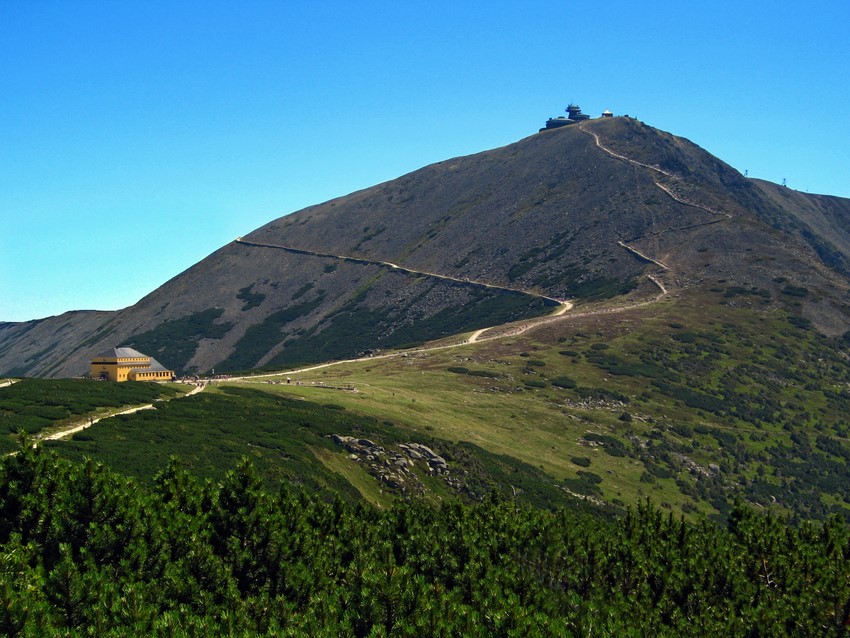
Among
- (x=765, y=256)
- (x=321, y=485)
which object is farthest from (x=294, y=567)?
(x=765, y=256)

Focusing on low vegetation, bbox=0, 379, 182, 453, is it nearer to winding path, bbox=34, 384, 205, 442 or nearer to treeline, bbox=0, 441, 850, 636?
winding path, bbox=34, 384, 205, 442

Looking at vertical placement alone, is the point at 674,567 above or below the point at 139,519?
below

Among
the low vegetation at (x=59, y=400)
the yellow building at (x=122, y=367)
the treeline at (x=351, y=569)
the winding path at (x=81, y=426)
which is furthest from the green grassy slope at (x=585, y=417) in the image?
the treeline at (x=351, y=569)

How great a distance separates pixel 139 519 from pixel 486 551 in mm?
16502

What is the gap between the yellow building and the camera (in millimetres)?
108500

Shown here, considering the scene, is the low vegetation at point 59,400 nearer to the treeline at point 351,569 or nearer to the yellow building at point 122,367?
the yellow building at point 122,367

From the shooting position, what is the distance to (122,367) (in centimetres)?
10919

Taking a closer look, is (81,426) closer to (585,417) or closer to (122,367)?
(122,367)

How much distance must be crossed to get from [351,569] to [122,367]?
84417mm

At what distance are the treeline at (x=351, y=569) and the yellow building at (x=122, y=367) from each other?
7208 centimetres

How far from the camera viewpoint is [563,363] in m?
141

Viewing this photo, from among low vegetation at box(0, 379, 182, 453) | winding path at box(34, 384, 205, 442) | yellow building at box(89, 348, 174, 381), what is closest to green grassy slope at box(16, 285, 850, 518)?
winding path at box(34, 384, 205, 442)

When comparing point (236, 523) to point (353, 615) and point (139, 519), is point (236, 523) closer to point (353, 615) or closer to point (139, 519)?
point (139, 519)

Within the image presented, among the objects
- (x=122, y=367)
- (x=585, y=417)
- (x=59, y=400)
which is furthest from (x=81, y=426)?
(x=585, y=417)
